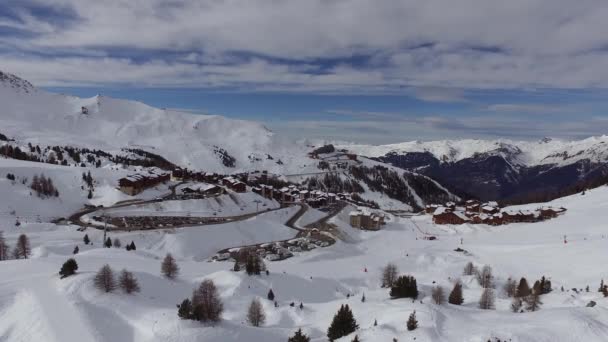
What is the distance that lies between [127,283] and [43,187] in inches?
2425

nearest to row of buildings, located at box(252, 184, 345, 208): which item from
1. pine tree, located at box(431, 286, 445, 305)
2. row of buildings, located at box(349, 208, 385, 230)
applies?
row of buildings, located at box(349, 208, 385, 230)

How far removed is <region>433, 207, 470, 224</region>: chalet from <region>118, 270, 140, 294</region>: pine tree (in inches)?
3538

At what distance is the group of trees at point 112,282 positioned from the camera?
30.2 meters

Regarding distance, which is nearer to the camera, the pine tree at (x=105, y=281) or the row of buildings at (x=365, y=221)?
the pine tree at (x=105, y=281)

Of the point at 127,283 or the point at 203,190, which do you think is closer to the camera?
the point at 127,283

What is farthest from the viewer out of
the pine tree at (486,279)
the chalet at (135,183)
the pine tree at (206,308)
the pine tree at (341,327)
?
the chalet at (135,183)

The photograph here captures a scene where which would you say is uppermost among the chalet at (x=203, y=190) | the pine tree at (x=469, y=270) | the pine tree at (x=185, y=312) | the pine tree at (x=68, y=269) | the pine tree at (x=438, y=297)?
the chalet at (x=203, y=190)

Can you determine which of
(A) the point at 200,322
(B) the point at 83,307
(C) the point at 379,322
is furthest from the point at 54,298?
(C) the point at 379,322

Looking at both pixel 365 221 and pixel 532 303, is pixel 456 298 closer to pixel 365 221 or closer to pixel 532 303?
pixel 532 303

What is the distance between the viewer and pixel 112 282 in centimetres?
3038

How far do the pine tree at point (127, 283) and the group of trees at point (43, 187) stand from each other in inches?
2284

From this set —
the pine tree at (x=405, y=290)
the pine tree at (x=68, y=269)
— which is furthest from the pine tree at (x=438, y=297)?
the pine tree at (x=68, y=269)

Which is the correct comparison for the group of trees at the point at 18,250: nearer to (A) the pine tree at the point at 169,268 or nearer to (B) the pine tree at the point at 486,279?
(A) the pine tree at the point at 169,268

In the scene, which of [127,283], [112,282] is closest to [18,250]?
[112,282]
